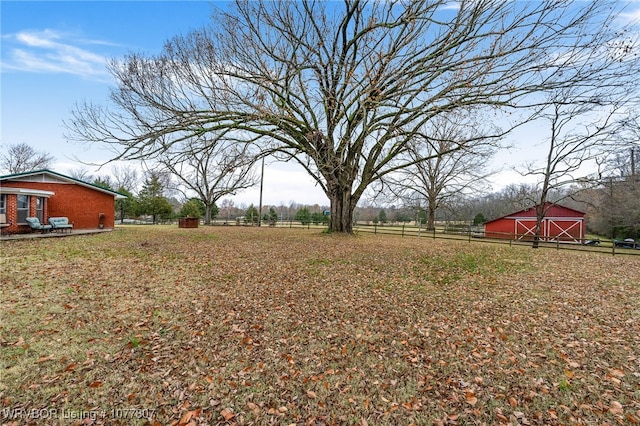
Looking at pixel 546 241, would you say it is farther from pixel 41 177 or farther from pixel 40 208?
pixel 41 177

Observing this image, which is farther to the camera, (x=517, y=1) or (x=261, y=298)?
(x=517, y=1)

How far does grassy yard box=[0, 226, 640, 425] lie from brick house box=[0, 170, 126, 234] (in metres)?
8.78

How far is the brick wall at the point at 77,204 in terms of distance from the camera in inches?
623

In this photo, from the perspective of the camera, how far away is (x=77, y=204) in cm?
1725

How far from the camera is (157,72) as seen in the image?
11.3m

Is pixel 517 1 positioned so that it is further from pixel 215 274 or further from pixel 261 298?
pixel 215 274

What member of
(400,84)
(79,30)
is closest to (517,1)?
(400,84)

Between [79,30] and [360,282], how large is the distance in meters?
12.4

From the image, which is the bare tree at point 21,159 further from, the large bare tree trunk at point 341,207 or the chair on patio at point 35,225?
the large bare tree trunk at point 341,207

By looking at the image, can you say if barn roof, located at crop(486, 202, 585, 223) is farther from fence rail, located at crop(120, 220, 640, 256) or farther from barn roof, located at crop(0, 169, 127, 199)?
barn roof, located at crop(0, 169, 127, 199)

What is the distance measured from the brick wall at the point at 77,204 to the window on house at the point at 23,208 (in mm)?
188

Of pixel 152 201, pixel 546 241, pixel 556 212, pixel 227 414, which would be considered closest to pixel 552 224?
pixel 556 212

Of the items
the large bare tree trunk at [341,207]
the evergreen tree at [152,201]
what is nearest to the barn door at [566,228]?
the large bare tree trunk at [341,207]

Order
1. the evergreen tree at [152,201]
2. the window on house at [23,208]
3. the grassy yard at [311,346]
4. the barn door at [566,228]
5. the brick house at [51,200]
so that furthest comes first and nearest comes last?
the evergreen tree at [152,201] → the barn door at [566,228] → the window on house at [23,208] → the brick house at [51,200] → the grassy yard at [311,346]
